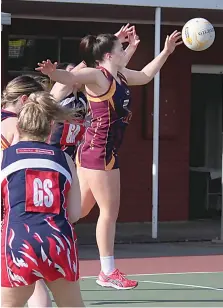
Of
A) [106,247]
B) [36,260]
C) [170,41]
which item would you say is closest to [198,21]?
[170,41]

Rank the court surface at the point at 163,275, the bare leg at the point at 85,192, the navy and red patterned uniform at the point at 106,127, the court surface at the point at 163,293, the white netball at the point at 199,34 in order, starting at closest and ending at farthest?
1. the court surface at the point at 163,293
2. the court surface at the point at 163,275
3. the navy and red patterned uniform at the point at 106,127
4. the bare leg at the point at 85,192
5. the white netball at the point at 199,34

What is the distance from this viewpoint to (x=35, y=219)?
4496 mm

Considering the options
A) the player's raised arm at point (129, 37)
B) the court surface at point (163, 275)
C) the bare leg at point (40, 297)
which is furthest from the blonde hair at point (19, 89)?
the player's raised arm at point (129, 37)

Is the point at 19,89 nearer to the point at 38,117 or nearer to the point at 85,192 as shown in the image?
the point at 38,117

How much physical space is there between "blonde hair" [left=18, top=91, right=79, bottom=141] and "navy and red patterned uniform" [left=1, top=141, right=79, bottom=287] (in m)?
0.06

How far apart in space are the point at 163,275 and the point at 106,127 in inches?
80.0

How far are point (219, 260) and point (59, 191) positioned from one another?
18.5ft

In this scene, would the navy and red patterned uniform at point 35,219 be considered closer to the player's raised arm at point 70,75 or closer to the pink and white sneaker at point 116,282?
the player's raised arm at point 70,75

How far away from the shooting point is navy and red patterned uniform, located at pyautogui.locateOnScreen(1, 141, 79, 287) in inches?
175

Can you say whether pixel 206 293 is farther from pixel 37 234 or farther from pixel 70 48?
pixel 70 48

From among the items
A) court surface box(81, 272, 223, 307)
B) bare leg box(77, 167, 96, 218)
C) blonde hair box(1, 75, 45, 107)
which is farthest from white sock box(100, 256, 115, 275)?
blonde hair box(1, 75, 45, 107)

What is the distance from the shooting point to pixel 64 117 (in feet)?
15.5

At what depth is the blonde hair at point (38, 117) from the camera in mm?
4566

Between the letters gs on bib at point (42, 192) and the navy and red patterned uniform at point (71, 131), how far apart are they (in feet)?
7.65
